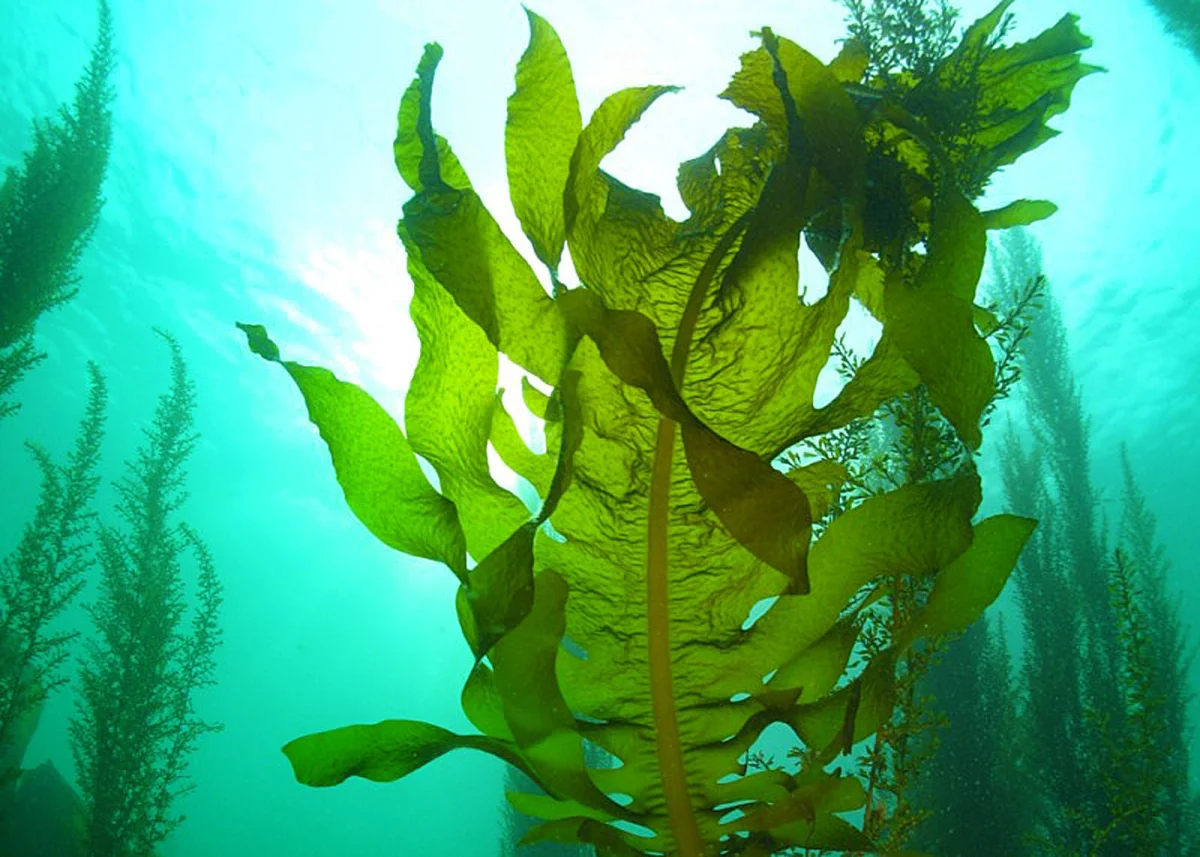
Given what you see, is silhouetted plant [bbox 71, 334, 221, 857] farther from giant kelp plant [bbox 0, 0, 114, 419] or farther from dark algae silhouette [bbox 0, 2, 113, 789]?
giant kelp plant [bbox 0, 0, 114, 419]

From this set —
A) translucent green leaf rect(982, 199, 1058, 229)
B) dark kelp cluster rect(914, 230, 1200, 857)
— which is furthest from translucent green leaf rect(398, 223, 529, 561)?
dark kelp cluster rect(914, 230, 1200, 857)

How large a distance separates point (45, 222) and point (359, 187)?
50.9ft

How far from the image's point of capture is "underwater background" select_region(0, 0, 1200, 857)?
585 inches

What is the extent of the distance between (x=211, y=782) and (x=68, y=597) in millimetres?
116044

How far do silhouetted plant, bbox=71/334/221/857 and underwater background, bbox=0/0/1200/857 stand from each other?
1764mm

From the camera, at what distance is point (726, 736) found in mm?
917

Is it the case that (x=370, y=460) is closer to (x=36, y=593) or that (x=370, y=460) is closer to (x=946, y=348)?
(x=946, y=348)

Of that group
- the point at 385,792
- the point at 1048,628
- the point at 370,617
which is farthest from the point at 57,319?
the point at 385,792

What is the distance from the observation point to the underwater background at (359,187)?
14.9 meters

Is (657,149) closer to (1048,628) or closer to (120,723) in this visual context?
(1048,628)

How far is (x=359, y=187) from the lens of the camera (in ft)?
70.5

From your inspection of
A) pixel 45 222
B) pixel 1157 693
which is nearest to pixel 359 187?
pixel 45 222

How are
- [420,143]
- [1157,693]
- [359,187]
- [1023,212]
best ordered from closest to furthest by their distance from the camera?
[420,143]
[1023,212]
[1157,693]
[359,187]

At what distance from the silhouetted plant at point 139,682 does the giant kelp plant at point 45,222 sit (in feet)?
5.70
